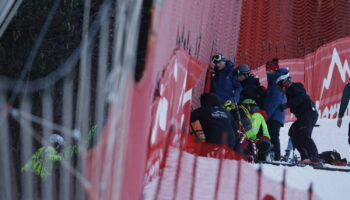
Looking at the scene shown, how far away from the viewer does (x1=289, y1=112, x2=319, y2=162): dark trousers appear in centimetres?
709

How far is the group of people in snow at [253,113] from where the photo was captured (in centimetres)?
650

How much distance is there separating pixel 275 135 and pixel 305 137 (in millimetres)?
756

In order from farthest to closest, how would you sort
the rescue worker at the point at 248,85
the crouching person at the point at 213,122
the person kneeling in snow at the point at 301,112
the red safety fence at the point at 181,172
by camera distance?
the rescue worker at the point at 248,85, the person kneeling in snow at the point at 301,112, the crouching person at the point at 213,122, the red safety fence at the point at 181,172

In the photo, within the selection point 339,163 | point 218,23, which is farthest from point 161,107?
point 218,23

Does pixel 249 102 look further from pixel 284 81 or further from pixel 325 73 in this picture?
pixel 325 73

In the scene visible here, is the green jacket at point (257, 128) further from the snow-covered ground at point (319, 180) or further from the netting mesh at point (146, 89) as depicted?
the snow-covered ground at point (319, 180)

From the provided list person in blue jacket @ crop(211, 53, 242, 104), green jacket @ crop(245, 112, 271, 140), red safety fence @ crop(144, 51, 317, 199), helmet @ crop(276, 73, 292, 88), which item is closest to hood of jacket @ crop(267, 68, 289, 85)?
helmet @ crop(276, 73, 292, 88)

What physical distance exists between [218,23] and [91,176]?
5.77 meters

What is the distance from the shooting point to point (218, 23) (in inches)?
350

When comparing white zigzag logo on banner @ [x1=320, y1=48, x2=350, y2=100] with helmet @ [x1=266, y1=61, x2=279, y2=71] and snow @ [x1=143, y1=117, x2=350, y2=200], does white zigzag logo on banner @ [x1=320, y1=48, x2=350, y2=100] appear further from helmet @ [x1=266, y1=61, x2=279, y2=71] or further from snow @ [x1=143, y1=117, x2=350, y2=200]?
snow @ [x1=143, y1=117, x2=350, y2=200]

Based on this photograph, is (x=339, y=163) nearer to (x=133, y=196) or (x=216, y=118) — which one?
(x=216, y=118)

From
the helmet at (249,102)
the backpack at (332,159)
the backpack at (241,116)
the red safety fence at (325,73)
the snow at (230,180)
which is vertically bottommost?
the snow at (230,180)

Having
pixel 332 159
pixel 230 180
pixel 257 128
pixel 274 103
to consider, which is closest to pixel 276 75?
pixel 274 103

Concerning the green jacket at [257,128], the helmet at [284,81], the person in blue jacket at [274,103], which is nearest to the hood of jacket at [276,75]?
the person in blue jacket at [274,103]
